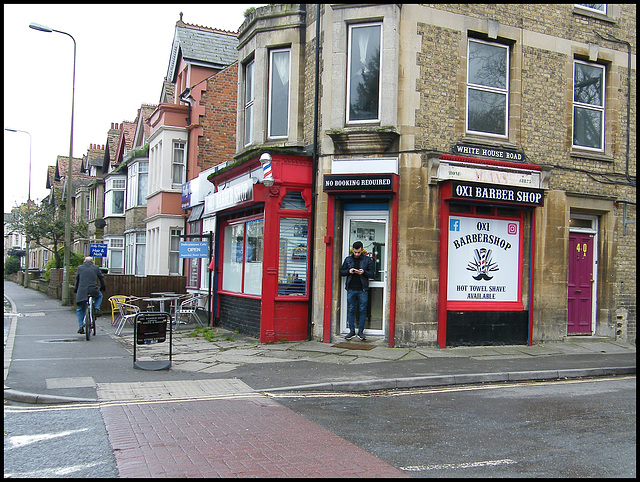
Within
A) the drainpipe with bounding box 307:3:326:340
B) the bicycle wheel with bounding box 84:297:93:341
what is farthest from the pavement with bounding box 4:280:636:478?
the drainpipe with bounding box 307:3:326:340

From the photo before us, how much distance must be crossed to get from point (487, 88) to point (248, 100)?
20.1ft

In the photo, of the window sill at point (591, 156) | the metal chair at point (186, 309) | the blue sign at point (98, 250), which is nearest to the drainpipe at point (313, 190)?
the metal chair at point (186, 309)

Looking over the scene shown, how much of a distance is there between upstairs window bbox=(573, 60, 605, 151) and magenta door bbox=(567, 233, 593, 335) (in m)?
2.34

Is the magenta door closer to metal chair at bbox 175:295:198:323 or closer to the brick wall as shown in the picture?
metal chair at bbox 175:295:198:323

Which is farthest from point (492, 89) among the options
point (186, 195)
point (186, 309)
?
point (186, 195)

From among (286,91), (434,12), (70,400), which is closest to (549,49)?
(434,12)

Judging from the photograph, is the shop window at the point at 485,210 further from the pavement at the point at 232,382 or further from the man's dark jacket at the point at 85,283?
the man's dark jacket at the point at 85,283

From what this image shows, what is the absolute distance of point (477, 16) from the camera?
1310 cm

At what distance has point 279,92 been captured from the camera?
1445cm

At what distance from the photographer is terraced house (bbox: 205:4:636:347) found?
12.4m

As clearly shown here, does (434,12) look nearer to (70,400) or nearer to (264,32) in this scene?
(264,32)

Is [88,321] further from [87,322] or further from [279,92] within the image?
[279,92]

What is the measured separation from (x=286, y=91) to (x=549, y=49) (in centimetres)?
618

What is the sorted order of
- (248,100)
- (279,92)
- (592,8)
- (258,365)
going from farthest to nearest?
(248,100) → (592,8) → (279,92) → (258,365)
